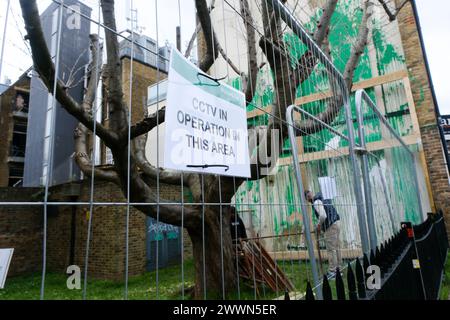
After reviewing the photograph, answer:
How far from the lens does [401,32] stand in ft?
27.0

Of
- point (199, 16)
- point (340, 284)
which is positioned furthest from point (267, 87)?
point (340, 284)

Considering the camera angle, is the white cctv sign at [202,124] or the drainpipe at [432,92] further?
the drainpipe at [432,92]

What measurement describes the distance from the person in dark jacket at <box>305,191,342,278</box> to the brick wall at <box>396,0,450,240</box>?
650cm

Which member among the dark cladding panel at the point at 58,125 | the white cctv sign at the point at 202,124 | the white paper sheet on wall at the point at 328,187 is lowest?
the white paper sheet on wall at the point at 328,187

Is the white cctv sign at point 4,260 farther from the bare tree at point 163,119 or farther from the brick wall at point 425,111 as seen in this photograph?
the brick wall at point 425,111

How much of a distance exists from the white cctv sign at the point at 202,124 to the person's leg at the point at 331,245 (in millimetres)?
1394

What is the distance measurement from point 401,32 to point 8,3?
975 cm

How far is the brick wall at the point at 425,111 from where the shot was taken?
24.2ft

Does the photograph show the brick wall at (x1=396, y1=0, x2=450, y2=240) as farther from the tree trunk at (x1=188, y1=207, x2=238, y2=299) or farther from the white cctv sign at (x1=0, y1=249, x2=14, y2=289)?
the white cctv sign at (x1=0, y1=249, x2=14, y2=289)

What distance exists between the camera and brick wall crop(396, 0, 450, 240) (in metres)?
7.38

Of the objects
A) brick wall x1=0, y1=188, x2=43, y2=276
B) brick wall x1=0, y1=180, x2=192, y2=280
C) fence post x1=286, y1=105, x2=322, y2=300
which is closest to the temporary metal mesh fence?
fence post x1=286, y1=105, x2=322, y2=300

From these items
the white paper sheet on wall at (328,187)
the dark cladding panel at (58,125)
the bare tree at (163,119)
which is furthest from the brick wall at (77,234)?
the white paper sheet on wall at (328,187)

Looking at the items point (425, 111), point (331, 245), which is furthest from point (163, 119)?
point (425, 111)

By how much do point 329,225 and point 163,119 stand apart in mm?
1618
